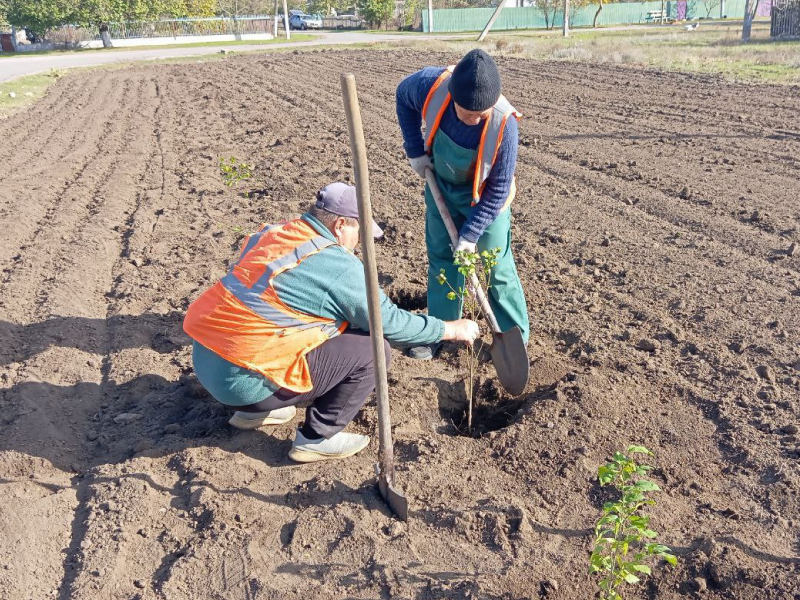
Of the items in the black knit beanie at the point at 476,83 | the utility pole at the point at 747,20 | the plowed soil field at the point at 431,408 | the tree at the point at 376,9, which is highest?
the tree at the point at 376,9

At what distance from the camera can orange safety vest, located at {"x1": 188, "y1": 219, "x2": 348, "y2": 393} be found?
9.87 feet

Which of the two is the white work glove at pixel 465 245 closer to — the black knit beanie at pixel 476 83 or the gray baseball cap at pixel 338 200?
the black knit beanie at pixel 476 83

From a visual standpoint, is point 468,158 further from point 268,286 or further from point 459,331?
point 268,286

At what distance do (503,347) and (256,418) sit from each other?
4.58ft

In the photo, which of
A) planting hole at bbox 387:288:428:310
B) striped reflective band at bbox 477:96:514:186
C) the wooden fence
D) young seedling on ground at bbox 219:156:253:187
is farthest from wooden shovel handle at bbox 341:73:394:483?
the wooden fence

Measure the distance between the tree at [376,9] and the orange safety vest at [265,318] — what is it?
53864mm

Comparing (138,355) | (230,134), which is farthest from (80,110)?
(138,355)

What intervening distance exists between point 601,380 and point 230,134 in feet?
28.3

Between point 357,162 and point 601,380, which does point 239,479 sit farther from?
point 601,380

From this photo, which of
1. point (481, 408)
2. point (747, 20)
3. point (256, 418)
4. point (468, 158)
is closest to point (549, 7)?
point (747, 20)

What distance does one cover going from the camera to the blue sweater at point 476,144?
362 cm

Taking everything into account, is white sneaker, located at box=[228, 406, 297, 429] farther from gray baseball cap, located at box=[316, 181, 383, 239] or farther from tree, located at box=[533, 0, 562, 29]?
tree, located at box=[533, 0, 562, 29]

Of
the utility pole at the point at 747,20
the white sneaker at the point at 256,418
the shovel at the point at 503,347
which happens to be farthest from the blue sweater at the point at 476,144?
the utility pole at the point at 747,20

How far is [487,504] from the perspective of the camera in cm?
310
